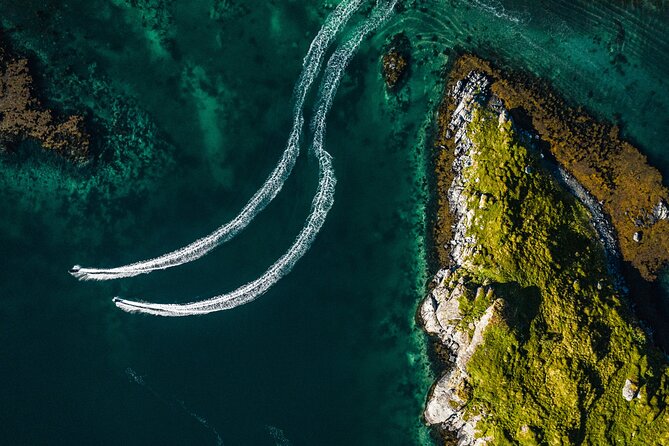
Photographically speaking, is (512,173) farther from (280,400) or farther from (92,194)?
(92,194)

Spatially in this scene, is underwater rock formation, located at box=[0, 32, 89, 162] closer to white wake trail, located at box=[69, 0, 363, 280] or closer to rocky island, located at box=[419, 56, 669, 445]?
white wake trail, located at box=[69, 0, 363, 280]

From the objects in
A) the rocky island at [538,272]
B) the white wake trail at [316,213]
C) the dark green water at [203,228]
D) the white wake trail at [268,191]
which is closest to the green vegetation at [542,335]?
the rocky island at [538,272]

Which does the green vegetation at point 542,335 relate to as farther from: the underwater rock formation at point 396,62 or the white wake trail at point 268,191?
the white wake trail at point 268,191

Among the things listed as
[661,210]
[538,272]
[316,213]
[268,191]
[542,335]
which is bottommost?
[268,191]

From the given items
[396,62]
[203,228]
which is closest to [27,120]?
[203,228]

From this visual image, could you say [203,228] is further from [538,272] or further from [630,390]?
[630,390]

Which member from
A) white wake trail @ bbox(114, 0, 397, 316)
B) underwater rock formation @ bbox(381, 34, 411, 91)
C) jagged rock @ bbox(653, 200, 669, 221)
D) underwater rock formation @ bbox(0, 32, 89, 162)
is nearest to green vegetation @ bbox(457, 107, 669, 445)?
jagged rock @ bbox(653, 200, 669, 221)

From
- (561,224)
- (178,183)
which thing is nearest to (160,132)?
(178,183)

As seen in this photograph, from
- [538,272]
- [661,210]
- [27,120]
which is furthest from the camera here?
[661,210]
